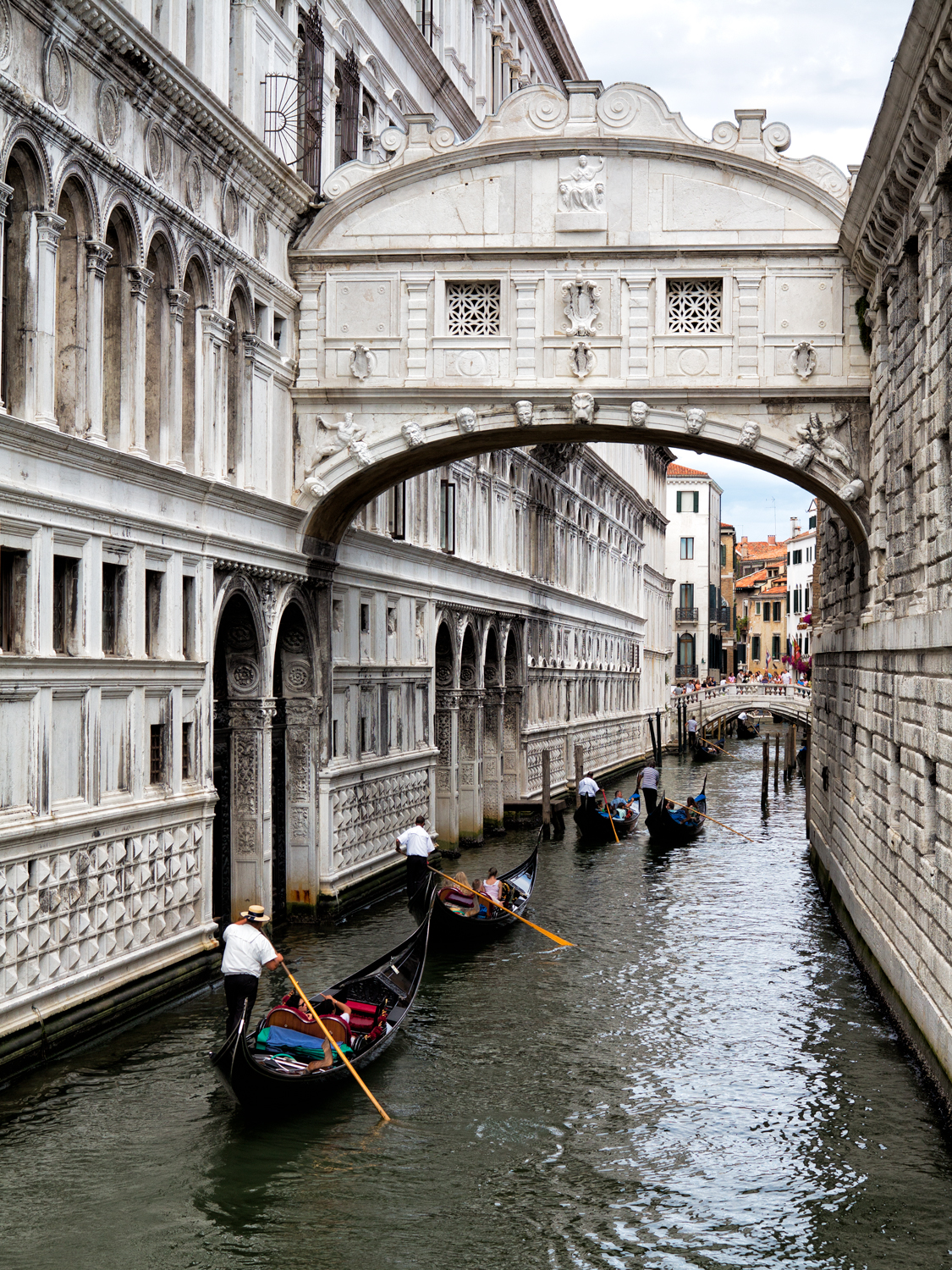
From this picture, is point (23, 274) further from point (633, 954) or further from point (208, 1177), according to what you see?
point (633, 954)

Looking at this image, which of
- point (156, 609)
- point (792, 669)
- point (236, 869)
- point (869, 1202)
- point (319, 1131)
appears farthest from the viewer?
point (792, 669)

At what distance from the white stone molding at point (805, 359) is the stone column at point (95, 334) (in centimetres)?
671

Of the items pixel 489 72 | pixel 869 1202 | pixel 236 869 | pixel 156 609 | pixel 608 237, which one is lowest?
pixel 869 1202

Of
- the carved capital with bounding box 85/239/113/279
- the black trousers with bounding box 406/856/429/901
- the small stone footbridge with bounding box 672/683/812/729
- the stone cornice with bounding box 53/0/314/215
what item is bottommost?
the black trousers with bounding box 406/856/429/901

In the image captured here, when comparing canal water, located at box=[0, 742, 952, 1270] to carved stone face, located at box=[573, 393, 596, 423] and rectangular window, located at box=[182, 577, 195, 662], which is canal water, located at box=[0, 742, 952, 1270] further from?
carved stone face, located at box=[573, 393, 596, 423]

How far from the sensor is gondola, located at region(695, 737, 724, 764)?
4975 cm

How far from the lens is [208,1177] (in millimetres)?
8812

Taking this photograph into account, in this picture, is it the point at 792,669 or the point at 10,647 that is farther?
the point at 792,669

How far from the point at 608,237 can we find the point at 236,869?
22.6 ft

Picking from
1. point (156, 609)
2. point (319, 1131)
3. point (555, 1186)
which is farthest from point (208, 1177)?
point (156, 609)

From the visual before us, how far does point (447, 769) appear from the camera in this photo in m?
22.4

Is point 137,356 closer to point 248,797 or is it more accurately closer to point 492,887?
point 248,797

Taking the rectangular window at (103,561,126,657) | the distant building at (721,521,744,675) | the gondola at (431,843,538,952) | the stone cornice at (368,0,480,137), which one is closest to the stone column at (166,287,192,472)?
the rectangular window at (103,561,126,657)

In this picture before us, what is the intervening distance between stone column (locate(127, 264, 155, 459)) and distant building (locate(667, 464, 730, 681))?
59.3m
